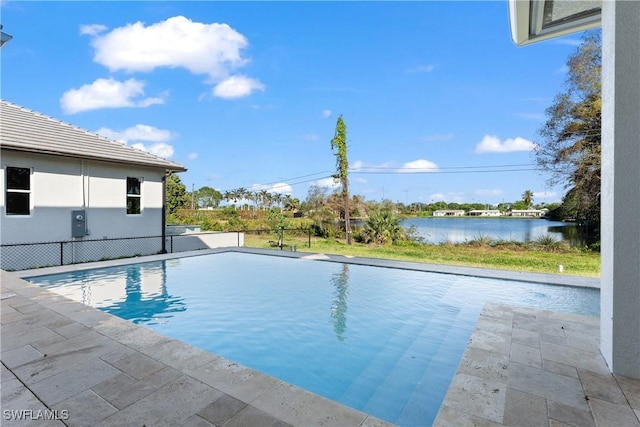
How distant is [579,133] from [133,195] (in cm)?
1889

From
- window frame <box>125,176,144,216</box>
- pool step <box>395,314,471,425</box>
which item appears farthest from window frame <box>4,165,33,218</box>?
pool step <box>395,314,471,425</box>

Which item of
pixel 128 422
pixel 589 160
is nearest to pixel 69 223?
pixel 128 422

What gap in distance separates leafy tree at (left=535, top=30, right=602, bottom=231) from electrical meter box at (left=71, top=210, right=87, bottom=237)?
748 inches

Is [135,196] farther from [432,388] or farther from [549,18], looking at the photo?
[549,18]

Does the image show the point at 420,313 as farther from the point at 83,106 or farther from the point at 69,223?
the point at 83,106

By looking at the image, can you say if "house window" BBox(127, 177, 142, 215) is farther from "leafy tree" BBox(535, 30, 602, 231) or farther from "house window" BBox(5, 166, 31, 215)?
"leafy tree" BBox(535, 30, 602, 231)

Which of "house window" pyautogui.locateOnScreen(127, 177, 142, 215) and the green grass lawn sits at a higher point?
"house window" pyautogui.locateOnScreen(127, 177, 142, 215)

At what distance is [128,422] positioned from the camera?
200cm

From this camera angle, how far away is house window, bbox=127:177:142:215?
33.7 feet

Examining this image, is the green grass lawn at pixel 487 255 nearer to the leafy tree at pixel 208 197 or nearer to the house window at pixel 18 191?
the house window at pixel 18 191

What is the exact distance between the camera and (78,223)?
8.85 m

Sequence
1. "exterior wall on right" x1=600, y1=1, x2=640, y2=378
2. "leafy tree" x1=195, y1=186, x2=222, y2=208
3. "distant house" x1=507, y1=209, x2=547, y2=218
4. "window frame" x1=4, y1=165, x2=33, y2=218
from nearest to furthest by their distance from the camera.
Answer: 1. "exterior wall on right" x1=600, y1=1, x2=640, y2=378
2. "window frame" x1=4, y1=165, x2=33, y2=218
3. "distant house" x1=507, y1=209, x2=547, y2=218
4. "leafy tree" x1=195, y1=186, x2=222, y2=208

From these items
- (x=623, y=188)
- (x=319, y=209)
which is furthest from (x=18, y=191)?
(x=319, y=209)

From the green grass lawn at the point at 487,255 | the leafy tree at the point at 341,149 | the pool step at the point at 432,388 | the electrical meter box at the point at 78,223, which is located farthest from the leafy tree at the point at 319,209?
the pool step at the point at 432,388
